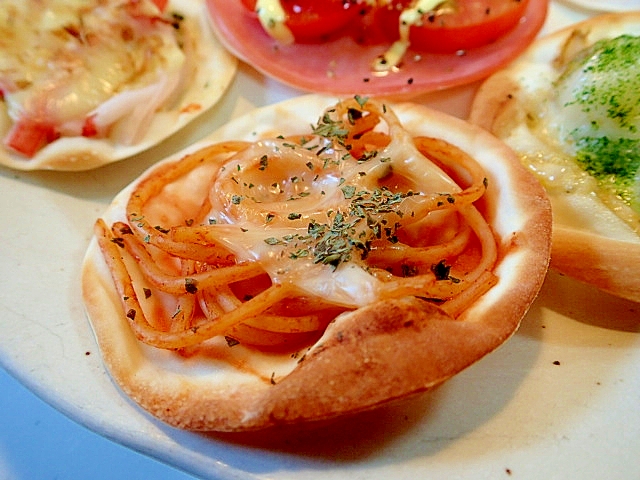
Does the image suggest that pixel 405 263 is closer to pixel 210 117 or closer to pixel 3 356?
pixel 3 356

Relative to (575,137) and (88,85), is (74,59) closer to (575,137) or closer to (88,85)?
(88,85)

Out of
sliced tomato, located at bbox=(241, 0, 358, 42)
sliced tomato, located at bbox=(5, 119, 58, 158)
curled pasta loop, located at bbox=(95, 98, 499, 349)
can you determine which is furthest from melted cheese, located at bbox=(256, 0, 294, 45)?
sliced tomato, located at bbox=(5, 119, 58, 158)

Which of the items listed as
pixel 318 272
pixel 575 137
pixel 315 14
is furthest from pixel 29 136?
pixel 575 137

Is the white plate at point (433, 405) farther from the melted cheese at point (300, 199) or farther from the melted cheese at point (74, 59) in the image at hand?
the melted cheese at point (74, 59)

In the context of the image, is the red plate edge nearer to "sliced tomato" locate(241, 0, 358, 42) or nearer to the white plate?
"sliced tomato" locate(241, 0, 358, 42)

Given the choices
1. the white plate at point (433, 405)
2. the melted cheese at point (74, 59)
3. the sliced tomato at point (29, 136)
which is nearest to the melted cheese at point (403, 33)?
the melted cheese at point (74, 59)

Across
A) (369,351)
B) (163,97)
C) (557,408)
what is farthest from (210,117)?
(557,408)

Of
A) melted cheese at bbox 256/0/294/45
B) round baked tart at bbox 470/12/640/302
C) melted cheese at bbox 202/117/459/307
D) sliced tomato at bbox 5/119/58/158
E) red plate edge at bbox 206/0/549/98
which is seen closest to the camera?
melted cheese at bbox 202/117/459/307
